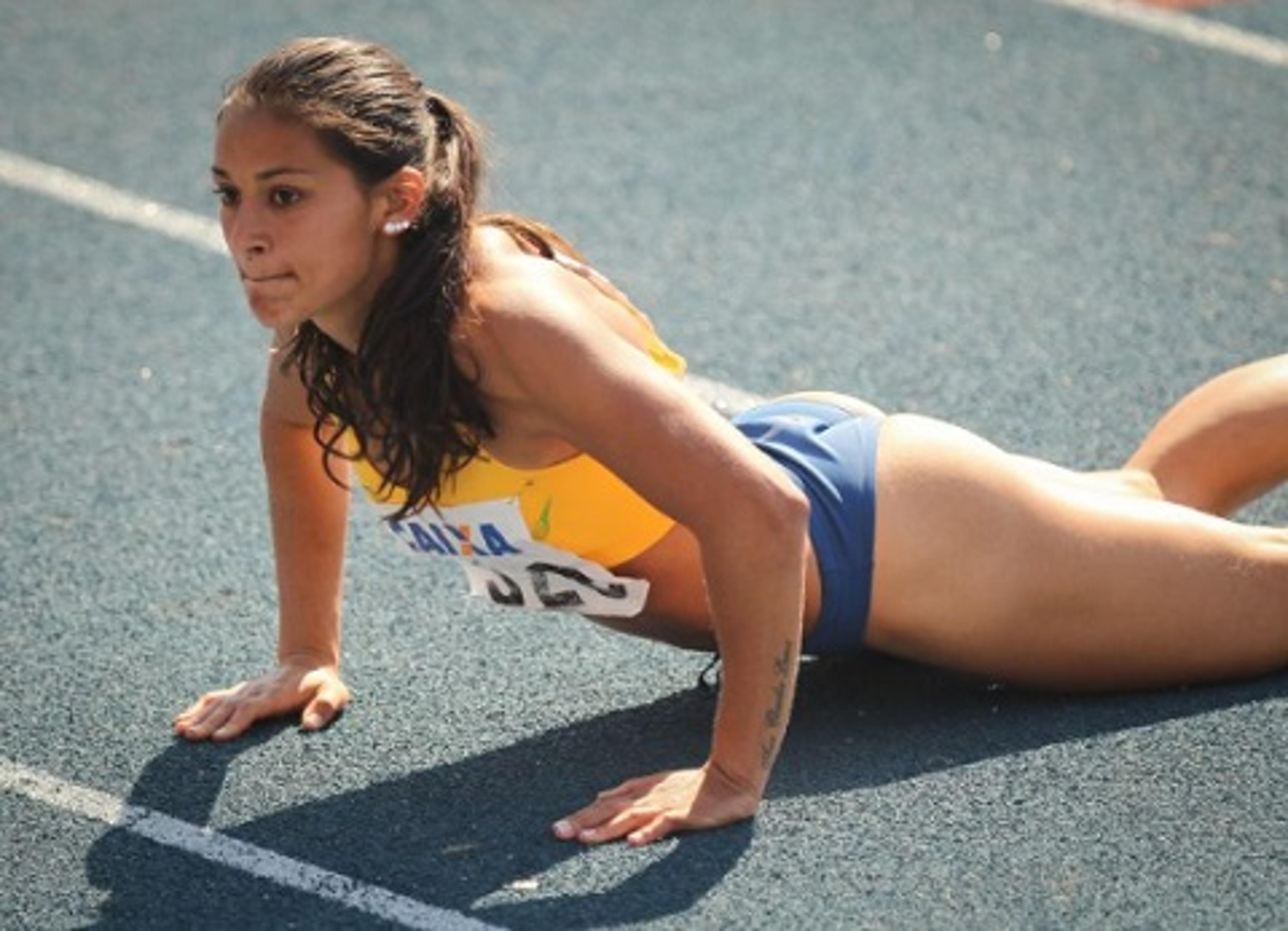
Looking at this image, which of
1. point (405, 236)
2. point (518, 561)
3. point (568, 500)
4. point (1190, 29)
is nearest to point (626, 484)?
point (568, 500)

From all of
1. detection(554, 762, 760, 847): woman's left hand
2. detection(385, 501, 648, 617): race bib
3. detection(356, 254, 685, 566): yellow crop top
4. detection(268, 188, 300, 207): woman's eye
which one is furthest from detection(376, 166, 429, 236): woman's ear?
detection(554, 762, 760, 847): woman's left hand

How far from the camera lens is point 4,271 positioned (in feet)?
22.2

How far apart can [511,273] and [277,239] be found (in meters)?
0.38

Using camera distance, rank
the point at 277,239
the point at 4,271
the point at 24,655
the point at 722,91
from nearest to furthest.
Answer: the point at 277,239 < the point at 24,655 < the point at 4,271 < the point at 722,91

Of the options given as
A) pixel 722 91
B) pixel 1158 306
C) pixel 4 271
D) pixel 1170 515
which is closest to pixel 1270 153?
pixel 1158 306

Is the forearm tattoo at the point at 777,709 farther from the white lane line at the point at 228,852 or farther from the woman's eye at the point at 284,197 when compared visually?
the woman's eye at the point at 284,197

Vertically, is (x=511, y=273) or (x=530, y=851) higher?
(x=511, y=273)

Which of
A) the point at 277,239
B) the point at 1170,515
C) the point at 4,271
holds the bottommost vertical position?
the point at 4,271

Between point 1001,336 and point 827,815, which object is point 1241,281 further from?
point 827,815

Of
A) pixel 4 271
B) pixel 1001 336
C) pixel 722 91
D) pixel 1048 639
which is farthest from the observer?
pixel 722 91

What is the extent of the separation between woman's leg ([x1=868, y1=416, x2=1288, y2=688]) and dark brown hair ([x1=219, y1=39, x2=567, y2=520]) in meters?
0.79

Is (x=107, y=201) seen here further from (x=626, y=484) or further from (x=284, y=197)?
(x=626, y=484)

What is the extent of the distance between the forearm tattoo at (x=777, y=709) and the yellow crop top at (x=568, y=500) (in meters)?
0.34

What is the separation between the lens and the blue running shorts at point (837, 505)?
422 cm
